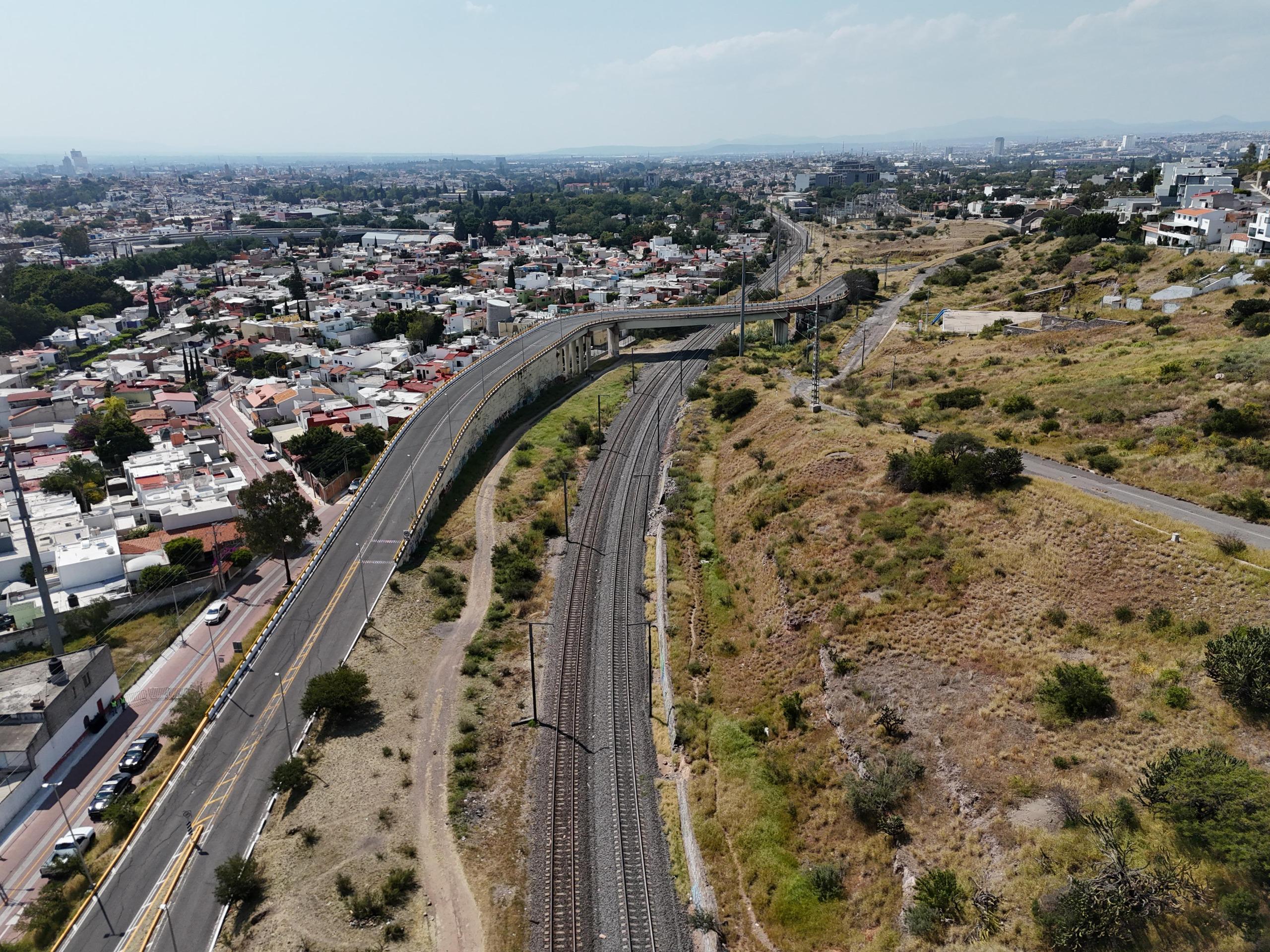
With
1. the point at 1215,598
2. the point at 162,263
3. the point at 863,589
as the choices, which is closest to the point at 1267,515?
the point at 1215,598

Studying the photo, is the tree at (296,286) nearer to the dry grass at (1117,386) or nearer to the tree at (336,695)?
the dry grass at (1117,386)

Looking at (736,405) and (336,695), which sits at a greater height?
(736,405)

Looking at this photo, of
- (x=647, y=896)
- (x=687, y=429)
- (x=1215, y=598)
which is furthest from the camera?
(x=687, y=429)

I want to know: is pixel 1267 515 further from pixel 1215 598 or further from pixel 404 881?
pixel 404 881

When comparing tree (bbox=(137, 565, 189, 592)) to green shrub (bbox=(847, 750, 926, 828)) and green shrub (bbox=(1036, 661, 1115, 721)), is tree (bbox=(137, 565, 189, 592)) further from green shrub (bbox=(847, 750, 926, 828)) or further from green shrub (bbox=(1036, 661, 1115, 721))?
green shrub (bbox=(1036, 661, 1115, 721))

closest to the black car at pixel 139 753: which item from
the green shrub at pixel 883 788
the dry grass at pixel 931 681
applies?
the dry grass at pixel 931 681

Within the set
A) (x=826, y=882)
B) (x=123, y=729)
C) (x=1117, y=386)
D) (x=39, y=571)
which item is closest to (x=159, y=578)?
(x=39, y=571)

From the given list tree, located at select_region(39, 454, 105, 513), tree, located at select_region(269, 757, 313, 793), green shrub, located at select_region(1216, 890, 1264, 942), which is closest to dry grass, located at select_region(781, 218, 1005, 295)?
tree, located at select_region(39, 454, 105, 513)

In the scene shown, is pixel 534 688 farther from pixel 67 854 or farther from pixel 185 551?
pixel 185 551
